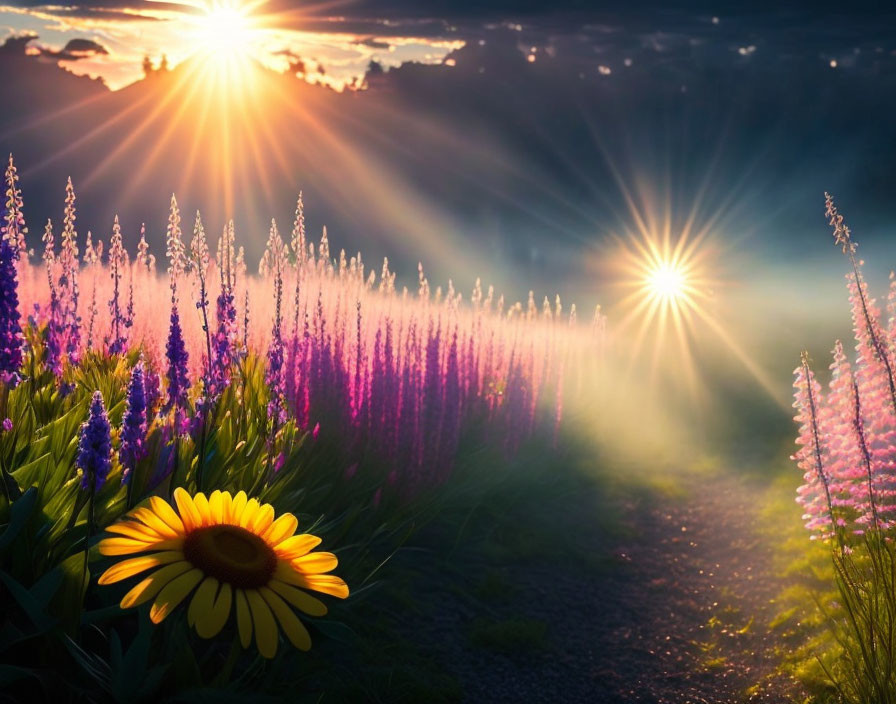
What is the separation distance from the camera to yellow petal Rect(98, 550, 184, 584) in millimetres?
1824

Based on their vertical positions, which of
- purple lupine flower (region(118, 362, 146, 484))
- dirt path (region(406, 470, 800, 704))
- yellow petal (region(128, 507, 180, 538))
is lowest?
yellow petal (region(128, 507, 180, 538))

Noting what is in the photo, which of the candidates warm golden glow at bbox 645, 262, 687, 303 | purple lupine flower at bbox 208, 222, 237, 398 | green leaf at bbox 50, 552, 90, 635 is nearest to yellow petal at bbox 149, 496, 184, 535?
green leaf at bbox 50, 552, 90, 635

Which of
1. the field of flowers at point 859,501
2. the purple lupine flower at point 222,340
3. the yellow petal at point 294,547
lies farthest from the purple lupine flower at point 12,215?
the field of flowers at point 859,501

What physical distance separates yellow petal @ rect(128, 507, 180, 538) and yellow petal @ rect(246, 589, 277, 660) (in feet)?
0.82

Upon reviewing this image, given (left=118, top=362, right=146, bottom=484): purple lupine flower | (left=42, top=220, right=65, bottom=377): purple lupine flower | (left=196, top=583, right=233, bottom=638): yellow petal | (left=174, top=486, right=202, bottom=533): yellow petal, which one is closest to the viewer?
(left=196, top=583, right=233, bottom=638): yellow petal

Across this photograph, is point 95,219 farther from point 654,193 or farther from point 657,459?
point 657,459

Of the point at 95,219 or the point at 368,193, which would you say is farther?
the point at 368,193

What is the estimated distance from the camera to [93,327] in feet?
21.7

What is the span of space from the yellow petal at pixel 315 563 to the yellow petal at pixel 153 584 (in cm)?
30

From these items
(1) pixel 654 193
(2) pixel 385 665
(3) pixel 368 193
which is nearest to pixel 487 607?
(2) pixel 385 665

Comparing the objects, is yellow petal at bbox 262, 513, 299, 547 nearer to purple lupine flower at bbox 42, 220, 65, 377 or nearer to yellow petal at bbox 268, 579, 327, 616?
yellow petal at bbox 268, 579, 327, 616

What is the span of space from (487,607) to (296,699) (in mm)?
1815

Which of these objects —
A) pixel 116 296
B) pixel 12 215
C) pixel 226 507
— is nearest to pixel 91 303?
pixel 116 296

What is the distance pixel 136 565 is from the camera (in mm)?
1866
